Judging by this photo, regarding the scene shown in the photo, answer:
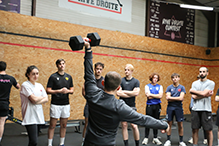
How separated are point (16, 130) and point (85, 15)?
14.0 feet

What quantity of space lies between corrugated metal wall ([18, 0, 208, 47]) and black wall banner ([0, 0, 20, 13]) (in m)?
0.15

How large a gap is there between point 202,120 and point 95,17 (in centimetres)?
511

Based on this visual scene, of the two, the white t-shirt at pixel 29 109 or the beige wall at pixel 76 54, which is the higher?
the beige wall at pixel 76 54

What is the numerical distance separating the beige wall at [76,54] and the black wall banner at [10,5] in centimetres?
24

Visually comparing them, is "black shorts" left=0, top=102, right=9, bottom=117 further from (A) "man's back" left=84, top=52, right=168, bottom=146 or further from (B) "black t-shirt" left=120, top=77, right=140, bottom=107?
(A) "man's back" left=84, top=52, right=168, bottom=146

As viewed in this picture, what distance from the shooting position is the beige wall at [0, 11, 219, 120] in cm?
573

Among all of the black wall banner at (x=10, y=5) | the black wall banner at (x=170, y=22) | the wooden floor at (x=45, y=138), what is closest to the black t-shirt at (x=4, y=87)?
the wooden floor at (x=45, y=138)

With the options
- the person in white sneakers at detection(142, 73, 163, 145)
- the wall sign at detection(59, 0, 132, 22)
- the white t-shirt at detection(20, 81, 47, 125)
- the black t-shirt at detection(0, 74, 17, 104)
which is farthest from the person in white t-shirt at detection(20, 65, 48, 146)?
the wall sign at detection(59, 0, 132, 22)

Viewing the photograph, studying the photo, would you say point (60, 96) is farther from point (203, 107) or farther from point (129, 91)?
point (203, 107)

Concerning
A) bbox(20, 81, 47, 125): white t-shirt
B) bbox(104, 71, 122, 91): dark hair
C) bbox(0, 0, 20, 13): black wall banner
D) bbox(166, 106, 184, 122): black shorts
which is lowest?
bbox(166, 106, 184, 122): black shorts

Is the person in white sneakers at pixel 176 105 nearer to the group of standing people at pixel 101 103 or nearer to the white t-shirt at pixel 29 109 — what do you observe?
the group of standing people at pixel 101 103

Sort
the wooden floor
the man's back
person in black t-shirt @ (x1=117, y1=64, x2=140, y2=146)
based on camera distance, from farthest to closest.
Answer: the wooden floor, person in black t-shirt @ (x1=117, y1=64, x2=140, y2=146), the man's back

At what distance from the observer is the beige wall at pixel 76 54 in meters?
5.73

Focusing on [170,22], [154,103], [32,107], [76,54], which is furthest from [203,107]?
[170,22]
